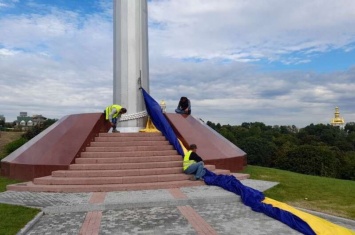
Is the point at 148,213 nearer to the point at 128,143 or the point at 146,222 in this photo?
the point at 146,222

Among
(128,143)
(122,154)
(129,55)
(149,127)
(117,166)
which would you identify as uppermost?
(129,55)

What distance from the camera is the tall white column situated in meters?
12.6

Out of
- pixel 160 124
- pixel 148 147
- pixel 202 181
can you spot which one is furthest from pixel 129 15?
pixel 202 181

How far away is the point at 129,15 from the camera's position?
12.6m

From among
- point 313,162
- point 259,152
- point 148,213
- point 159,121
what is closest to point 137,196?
point 148,213

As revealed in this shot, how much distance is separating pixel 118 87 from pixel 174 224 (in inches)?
299

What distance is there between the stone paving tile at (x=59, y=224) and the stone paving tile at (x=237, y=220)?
208 cm

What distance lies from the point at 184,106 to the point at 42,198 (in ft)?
20.5

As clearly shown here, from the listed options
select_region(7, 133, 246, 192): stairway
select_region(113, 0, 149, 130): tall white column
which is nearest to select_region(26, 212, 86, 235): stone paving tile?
select_region(7, 133, 246, 192): stairway

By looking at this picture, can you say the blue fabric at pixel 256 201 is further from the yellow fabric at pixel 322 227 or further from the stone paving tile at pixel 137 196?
the stone paving tile at pixel 137 196

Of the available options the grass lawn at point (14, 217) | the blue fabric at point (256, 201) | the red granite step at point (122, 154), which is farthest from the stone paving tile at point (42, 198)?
the blue fabric at point (256, 201)

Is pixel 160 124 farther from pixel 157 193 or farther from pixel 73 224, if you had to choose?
pixel 73 224

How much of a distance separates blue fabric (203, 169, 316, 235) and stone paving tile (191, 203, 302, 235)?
88 mm

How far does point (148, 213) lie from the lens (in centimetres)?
670
